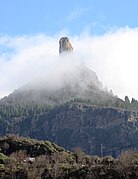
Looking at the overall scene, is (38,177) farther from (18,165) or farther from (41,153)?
(41,153)

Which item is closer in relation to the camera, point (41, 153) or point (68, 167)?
point (68, 167)

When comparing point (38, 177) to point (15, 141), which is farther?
point (15, 141)

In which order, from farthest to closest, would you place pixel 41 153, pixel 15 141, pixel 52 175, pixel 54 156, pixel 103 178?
pixel 15 141 → pixel 41 153 → pixel 54 156 → pixel 52 175 → pixel 103 178

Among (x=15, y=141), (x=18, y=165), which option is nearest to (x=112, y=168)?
(x=18, y=165)

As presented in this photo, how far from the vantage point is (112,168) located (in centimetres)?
10888

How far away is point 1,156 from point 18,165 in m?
14.7

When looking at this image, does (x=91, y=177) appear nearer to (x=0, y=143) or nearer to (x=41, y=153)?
(x=41, y=153)

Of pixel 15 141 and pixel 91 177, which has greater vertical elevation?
pixel 15 141

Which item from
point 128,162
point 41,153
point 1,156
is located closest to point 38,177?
point 128,162

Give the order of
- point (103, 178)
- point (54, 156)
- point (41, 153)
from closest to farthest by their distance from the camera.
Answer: point (103, 178) → point (54, 156) → point (41, 153)

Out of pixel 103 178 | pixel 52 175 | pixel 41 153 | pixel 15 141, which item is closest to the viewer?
pixel 103 178

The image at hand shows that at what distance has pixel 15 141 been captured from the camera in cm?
16200

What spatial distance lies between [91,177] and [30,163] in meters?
25.5

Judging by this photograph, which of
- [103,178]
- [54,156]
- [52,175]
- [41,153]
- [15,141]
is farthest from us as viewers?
[15,141]
